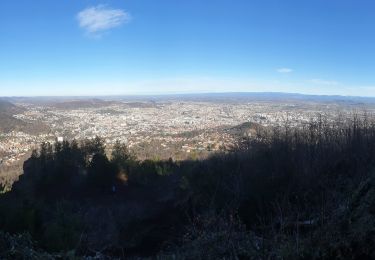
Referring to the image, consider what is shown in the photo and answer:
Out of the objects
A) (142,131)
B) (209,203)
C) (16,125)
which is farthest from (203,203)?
(16,125)

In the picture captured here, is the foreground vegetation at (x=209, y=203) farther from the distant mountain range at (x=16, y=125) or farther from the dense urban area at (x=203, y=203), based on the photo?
the distant mountain range at (x=16, y=125)

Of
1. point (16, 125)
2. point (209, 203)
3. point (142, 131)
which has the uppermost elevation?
point (209, 203)

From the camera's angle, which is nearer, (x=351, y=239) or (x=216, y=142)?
(x=351, y=239)

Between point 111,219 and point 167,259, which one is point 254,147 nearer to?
point 111,219

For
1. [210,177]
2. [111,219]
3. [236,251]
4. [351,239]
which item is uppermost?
[351,239]

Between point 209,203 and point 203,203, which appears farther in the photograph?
point 203,203

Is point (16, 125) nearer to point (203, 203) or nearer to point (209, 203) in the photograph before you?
point (203, 203)

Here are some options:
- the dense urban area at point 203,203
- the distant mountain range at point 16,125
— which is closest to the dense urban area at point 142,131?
the distant mountain range at point 16,125

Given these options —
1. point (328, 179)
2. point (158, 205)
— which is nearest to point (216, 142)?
point (158, 205)
